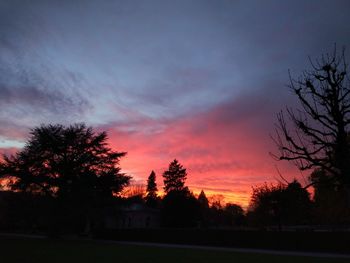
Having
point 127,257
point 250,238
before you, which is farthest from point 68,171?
A: point 127,257

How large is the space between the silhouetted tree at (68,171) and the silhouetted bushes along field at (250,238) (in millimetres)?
6406

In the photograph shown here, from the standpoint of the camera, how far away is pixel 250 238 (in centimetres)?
3572

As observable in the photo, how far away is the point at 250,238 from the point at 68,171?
81.3 feet

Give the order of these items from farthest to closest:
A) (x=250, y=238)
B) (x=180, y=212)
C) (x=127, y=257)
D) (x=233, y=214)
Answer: (x=233, y=214)
(x=180, y=212)
(x=250, y=238)
(x=127, y=257)

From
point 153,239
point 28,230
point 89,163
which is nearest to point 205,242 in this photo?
point 153,239

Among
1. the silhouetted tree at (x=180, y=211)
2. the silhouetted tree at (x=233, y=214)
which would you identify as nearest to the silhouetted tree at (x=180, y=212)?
the silhouetted tree at (x=180, y=211)

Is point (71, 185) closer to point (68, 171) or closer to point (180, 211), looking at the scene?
point (68, 171)

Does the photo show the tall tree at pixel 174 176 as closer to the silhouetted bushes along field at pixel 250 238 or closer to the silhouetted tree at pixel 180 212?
the silhouetted tree at pixel 180 212

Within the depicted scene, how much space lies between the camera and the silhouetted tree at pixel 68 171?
47.4 m

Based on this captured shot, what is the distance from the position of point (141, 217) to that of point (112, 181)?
29292 millimetres

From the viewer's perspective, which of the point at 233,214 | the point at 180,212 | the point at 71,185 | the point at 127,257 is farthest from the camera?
the point at 233,214

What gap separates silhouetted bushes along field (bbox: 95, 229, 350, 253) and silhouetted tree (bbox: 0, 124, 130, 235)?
6406 mm

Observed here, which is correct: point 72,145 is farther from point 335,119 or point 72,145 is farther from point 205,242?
point 335,119

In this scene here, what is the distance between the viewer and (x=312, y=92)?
9508mm
